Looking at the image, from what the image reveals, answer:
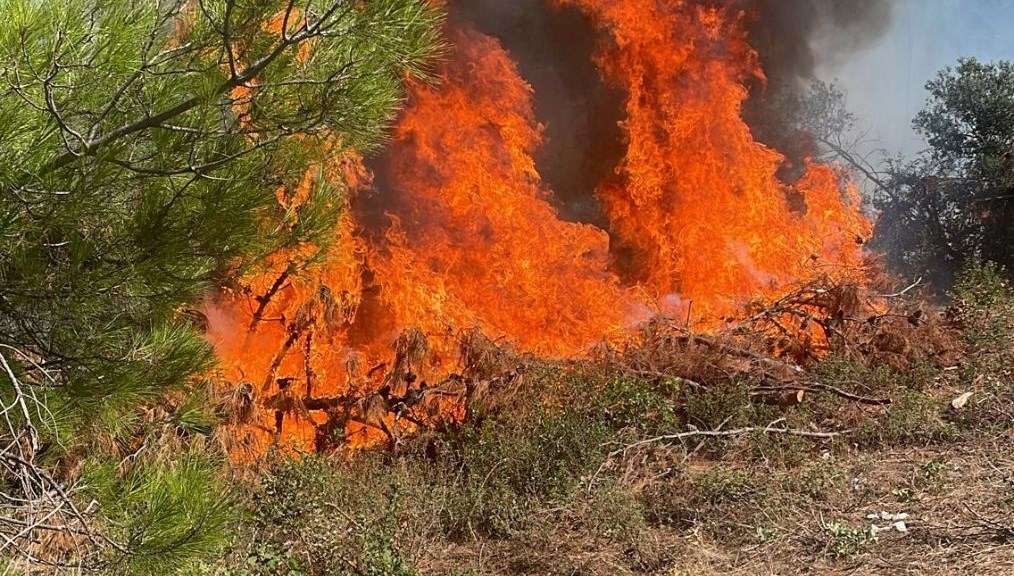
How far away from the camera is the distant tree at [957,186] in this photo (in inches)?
455

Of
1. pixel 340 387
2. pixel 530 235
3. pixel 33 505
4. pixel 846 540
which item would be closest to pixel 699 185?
pixel 530 235

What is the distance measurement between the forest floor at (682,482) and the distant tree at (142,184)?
3.68 ft

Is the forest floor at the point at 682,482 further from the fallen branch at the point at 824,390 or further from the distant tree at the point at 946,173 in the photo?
the distant tree at the point at 946,173

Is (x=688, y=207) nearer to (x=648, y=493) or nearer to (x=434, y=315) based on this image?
(x=434, y=315)

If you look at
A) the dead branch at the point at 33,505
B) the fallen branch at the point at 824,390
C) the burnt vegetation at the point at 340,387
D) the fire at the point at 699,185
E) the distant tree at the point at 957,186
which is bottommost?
the dead branch at the point at 33,505

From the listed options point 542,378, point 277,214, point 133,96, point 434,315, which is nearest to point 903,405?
point 542,378

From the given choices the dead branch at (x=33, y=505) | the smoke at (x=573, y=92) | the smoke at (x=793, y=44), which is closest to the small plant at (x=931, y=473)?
the dead branch at (x=33, y=505)

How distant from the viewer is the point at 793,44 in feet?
37.2

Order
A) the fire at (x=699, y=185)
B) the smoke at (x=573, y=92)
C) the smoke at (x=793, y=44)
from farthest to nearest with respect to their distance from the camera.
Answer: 1. the smoke at (x=793, y=44)
2. the smoke at (x=573, y=92)
3. the fire at (x=699, y=185)

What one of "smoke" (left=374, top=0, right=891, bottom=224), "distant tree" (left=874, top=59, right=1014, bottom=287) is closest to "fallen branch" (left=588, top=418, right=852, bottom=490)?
"smoke" (left=374, top=0, right=891, bottom=224)

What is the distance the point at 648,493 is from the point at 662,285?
167 inches

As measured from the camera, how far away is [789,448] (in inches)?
229

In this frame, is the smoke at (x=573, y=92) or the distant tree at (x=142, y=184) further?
the smoke at (x=573, y=92)

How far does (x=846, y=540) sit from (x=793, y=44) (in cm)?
954
